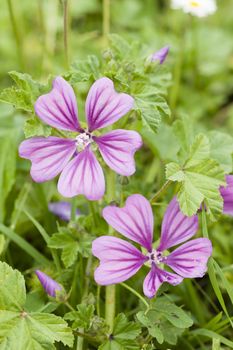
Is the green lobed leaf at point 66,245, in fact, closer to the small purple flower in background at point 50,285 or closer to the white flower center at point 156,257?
the small purple flower in background at point 50,285

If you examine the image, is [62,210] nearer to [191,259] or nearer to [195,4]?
[191,259]

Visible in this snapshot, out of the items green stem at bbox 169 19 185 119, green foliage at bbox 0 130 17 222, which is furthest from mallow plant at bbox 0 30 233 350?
green stem at bbox 169 19 185 119

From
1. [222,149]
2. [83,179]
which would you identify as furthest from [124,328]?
[222,149]

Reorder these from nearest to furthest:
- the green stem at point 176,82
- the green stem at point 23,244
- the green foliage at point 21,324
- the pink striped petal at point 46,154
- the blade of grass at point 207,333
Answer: the green foliage at point 21,324
the pink striped petal at point 46,154
the blade of grass at point 207,333
the green stem at point 23,244
the green stem at point 176,82

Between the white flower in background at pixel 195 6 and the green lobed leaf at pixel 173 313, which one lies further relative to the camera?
the white flower in background at pixel 195 6

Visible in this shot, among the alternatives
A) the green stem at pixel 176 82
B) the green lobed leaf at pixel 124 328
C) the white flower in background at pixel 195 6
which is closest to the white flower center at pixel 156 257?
the green lobed leaf at pixel 124 328

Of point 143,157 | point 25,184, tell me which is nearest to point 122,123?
point 25,184
